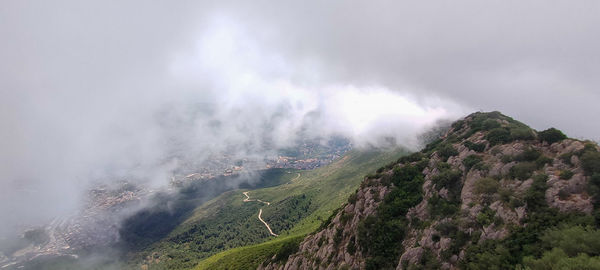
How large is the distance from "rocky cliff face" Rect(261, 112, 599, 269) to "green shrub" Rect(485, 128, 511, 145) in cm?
24

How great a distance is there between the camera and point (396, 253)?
62.7 meters

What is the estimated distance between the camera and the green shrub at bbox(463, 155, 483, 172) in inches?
2519

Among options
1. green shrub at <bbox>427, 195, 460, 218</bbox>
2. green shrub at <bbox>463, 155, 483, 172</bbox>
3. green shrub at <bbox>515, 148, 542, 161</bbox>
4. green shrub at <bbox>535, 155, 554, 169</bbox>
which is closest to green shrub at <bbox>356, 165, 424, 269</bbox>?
green shrub at <bbox>427, 195, 460, 218</bbox>

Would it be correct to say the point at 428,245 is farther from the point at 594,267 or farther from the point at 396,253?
the point at 594,267

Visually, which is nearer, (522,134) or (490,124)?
(522,134)

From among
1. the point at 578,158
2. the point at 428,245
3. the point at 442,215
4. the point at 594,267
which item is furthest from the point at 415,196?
the point at 594,267

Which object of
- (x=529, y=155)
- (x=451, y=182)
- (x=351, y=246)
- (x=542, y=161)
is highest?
(x=529, y=155)

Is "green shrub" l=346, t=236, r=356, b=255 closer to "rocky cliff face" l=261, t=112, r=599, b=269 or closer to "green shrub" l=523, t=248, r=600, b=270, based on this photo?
"rocky cliff face" l=261, t=112, r=599, b=269

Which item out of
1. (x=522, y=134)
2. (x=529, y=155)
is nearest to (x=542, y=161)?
(x=529, y=155)

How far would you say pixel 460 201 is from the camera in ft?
192

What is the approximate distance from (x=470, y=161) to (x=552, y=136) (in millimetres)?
16692

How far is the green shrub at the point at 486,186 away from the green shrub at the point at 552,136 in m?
15.8

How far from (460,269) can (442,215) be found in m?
14.5

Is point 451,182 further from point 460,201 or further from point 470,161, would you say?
point 460,201
